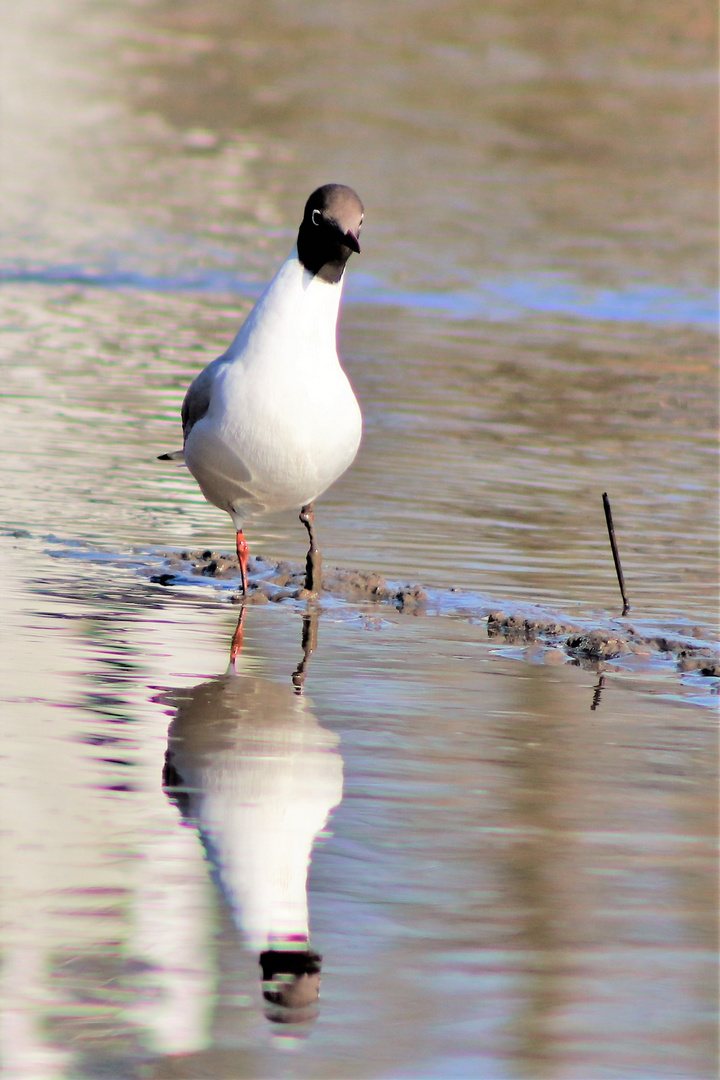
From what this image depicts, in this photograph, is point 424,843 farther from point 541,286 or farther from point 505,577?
point 541,286

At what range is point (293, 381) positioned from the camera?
552cm

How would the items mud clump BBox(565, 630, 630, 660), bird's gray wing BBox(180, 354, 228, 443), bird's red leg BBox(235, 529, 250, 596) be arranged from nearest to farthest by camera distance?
mud clump BBox(565, 630, 630, 660)
bird's gray wing BBox(180, 354, 228, 443)
bird's red leg BBox(235, 529, 250, 596)

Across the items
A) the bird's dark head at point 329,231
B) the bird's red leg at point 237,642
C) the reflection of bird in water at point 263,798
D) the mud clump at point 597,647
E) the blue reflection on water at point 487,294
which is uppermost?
the blue reflection on water at point 487,294

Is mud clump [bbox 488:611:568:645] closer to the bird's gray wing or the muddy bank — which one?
the muddy bank

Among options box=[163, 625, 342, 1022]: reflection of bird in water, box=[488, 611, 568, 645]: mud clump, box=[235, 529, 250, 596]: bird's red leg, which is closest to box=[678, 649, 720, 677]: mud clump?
box=[488, 611, 568, 645]: mud clump

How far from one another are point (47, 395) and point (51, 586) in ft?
12.1

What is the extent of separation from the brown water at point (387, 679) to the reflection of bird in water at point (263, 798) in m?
0.01

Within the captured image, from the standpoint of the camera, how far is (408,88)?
26078mm

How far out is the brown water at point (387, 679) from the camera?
3004 mm

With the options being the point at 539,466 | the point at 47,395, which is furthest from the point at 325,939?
the point at 47,395

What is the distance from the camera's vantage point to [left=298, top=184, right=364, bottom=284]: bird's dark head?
17.9ft

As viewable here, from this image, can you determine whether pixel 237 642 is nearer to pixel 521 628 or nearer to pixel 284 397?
pixel 284 397

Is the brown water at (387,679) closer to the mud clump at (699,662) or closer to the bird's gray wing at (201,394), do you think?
the mud clump at (699,662)

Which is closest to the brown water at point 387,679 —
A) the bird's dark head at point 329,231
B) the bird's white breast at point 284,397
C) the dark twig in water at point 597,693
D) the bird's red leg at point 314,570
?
the dark twig in water at point 597,693
